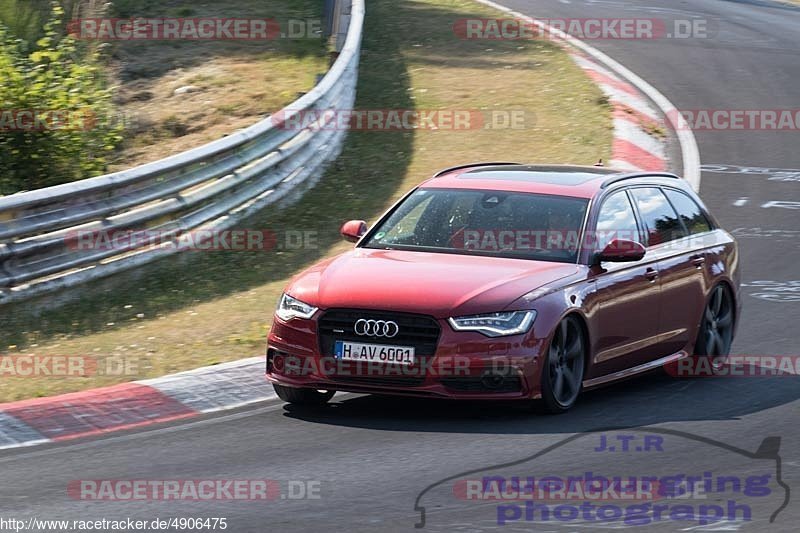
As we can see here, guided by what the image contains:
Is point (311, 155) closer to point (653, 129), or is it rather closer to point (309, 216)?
point (309, 216)

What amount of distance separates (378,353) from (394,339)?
4.9 inches

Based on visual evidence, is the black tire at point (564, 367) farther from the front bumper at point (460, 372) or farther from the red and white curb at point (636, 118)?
the red and white curb at point (636, 118)

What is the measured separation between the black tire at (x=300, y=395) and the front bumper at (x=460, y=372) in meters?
0.45

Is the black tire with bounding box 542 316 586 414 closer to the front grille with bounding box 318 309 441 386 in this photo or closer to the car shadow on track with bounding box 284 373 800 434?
the car shadow on track with bounding box 284 373 800 434

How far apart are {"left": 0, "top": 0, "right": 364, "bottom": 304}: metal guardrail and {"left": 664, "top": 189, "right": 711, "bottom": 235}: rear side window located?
499 cm

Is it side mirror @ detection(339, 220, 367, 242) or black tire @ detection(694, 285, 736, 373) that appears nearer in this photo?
side mirror @ detection(339, 220, 367, 242)

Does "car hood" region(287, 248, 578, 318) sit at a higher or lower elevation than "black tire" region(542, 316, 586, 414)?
higher

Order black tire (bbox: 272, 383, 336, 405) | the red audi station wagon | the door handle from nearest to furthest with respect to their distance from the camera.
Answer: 1. the red audi station wagon
2. black tire (bbox: 272, 383, 336, 405)
3. the door handle

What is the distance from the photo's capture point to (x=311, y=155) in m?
17.1

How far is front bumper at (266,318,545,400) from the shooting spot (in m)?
8.39

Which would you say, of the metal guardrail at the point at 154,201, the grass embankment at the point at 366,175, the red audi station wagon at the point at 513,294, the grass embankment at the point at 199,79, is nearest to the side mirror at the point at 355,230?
the red audi station wagon at the point at 513,294

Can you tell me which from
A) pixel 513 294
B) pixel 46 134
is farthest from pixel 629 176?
pixel 46 134

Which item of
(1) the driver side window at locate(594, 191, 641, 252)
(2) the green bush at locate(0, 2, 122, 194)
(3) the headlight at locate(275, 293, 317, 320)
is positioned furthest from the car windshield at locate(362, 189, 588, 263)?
(2) the green bush at locate(0, 2, 122, 194)

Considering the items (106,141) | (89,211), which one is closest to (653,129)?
(106,141)
